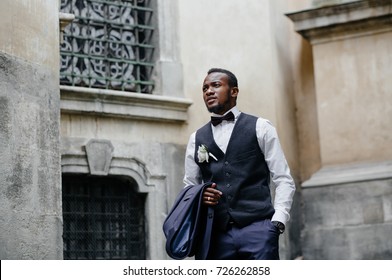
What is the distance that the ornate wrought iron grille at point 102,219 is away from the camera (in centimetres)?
1033

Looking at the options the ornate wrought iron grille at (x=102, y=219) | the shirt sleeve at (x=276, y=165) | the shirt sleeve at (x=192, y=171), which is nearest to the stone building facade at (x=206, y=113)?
the ornate wrought iron grille at (x=102, y=219)

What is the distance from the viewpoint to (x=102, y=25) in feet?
36.6

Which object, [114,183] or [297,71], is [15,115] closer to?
[114,183]

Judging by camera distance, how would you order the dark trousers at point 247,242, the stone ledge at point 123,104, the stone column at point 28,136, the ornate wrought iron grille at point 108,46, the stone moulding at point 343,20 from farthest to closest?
the stone moulding at point 343,20, the ornate wrought iron grille at point 108,46, the stone ledge at point 123,104, the stone column at point 28,136, the dark trousers at point 247,242

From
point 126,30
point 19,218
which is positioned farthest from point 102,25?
point 19,218

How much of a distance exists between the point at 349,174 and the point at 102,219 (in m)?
2.95

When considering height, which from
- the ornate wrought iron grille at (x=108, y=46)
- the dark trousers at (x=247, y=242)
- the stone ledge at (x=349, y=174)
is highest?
the ornate wrought iron grille at (x=108, y=46)

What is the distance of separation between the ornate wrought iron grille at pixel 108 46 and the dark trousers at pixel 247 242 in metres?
4.77

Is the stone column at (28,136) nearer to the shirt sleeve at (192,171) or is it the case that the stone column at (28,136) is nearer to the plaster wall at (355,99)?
the shirt sleeve at (192,171)

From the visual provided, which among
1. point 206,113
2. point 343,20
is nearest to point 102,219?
point 206,113

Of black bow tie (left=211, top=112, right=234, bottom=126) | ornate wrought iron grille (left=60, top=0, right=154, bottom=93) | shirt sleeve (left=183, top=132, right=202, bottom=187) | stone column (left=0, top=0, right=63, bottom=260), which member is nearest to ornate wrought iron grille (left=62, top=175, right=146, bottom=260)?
ornate wrought iron grille (left=60, top=0, right=154, bottom=93)

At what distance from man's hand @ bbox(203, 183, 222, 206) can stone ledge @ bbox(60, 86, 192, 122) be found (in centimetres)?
419

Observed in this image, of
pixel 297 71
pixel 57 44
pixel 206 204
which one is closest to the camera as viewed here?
pixel 206 204

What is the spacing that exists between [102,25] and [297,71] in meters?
2.75
